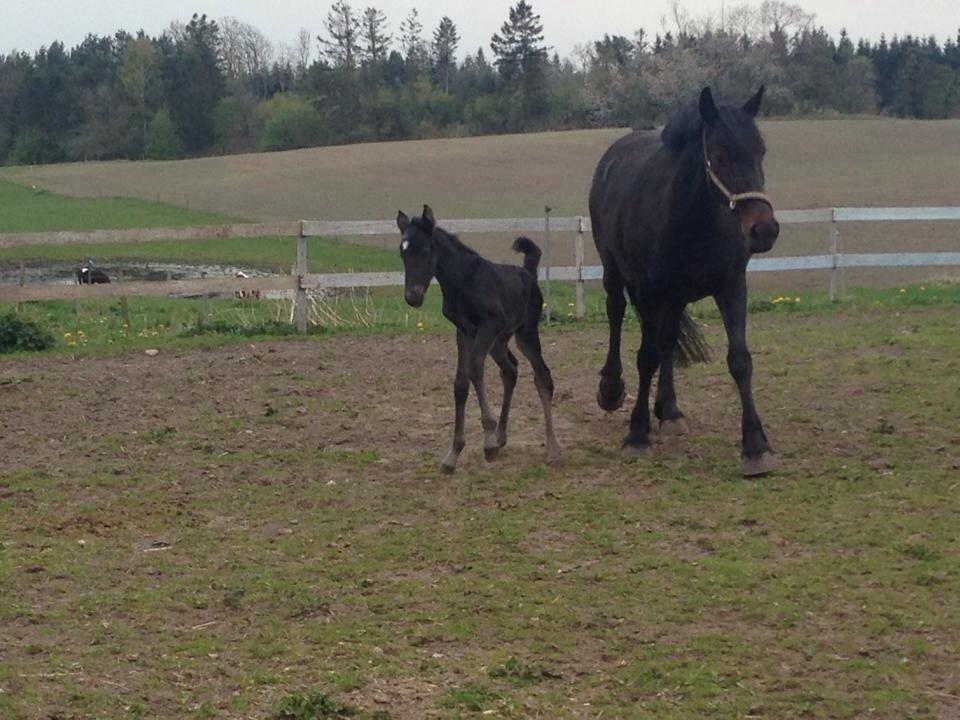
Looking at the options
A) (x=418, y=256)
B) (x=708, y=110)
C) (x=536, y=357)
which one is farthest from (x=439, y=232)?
→ (x=708, y=110)

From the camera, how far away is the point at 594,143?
189ft

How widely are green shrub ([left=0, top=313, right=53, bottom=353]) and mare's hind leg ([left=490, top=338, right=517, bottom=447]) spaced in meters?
6.91

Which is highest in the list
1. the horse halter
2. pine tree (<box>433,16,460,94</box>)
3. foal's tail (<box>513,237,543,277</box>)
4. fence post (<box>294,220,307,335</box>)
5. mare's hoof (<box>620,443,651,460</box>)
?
pine tree (<box>433,16,460,94</box>)

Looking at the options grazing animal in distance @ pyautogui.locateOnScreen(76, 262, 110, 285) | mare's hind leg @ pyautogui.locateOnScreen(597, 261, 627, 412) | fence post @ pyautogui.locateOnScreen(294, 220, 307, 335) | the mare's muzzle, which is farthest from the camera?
grazing animal in distance @ pyautogui.locateOnScreen(76, 262, 110, 285)

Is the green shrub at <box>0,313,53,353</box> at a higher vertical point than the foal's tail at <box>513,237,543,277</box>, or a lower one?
lower

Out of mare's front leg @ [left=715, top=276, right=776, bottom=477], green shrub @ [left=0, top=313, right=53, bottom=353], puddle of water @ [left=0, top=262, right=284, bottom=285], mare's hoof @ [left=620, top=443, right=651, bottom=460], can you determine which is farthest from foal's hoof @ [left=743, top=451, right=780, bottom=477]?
puddle of water @ [left=0, top=262, right=284, bottom=285]

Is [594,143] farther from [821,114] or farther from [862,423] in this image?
[862,423]

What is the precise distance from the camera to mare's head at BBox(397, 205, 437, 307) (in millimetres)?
7892

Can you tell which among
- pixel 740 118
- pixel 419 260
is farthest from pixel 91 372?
pixel 740 118

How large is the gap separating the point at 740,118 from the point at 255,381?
17.5ft

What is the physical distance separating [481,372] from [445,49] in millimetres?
93449

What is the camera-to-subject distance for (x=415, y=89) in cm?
7862

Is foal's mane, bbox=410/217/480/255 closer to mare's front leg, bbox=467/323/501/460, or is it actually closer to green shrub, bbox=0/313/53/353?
mare's front leg, bbox=467/323/501/460

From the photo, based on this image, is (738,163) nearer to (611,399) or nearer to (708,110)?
(708,110)
